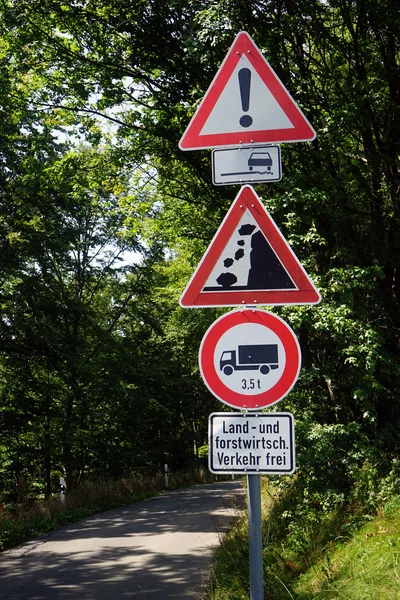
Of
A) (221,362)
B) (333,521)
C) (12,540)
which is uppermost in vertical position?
(221,362)

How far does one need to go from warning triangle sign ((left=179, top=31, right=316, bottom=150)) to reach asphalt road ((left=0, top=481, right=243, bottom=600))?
5.09 metres

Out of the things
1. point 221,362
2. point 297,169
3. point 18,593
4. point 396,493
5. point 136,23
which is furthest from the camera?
point 136,23

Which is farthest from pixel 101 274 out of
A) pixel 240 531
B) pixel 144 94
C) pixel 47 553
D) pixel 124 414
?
pixel 240 531

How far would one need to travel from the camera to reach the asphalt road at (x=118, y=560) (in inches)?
276

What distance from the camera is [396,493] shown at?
25.0 ft

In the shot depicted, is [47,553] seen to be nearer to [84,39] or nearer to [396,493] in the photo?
[396,493]

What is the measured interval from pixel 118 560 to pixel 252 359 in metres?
6.98

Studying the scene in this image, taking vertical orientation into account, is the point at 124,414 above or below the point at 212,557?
above

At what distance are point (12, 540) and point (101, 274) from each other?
15360 mm

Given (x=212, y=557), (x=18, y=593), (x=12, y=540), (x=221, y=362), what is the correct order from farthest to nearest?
(x=12, y=540) < (x=212, y=557) < (x=18, y=593) < (x=221, y=362)

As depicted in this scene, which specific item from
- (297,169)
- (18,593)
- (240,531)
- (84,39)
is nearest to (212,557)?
(240,531)

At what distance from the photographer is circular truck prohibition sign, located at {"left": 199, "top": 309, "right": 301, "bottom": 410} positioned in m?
2.61

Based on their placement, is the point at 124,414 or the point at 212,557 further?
the point at 124,414

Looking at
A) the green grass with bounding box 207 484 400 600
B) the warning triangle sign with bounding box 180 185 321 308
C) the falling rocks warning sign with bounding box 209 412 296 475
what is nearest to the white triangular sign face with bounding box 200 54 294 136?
the warning triangle sign with bounding box 180 185 321 308
